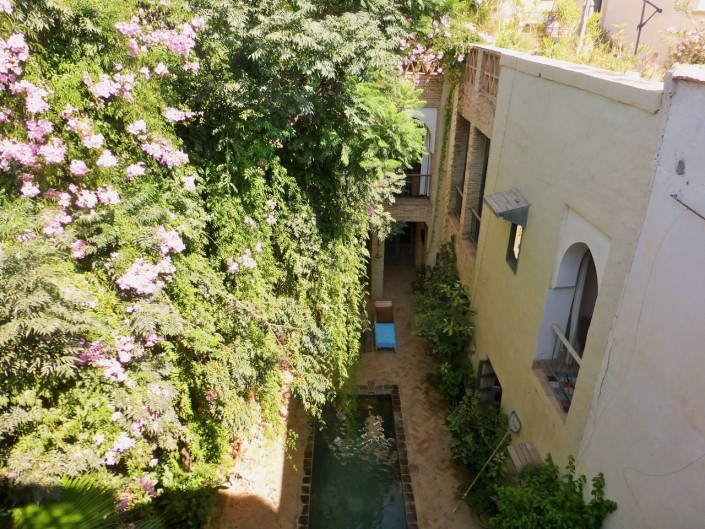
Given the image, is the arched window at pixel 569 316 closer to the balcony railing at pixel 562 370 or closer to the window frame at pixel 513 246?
the balcony railing at pixel 562 370

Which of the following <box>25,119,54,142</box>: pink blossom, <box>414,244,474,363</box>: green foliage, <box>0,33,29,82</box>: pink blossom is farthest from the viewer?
<box>414,244,474,363</box>: green foliage

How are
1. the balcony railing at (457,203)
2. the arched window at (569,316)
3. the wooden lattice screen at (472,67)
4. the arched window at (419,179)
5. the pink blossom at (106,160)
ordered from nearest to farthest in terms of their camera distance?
1. the pink blossom at (106,160)
2. the arched window at (569,316)
3. the wooden lattice screen at (472,67)
4. the balcony railing at (457,203)
5. the arched window at (419,179)

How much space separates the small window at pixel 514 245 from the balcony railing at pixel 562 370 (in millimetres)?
1479

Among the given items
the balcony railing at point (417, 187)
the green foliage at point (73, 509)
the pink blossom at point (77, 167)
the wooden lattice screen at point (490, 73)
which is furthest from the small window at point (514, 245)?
the green foliage at point (73, 509)

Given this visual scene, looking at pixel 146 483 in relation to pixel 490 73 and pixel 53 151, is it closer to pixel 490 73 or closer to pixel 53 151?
pixel 53 151

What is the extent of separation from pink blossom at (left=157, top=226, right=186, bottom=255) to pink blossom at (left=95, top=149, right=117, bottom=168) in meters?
0.78

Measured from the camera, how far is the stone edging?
801cm

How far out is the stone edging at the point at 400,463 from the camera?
801cm

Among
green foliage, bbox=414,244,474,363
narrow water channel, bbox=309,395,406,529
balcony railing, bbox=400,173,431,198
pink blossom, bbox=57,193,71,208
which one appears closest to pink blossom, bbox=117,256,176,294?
pink blossom, bbox=57,193,71,208

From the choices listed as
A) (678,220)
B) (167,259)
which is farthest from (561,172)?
(167,259)

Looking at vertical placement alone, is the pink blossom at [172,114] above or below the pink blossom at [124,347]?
above

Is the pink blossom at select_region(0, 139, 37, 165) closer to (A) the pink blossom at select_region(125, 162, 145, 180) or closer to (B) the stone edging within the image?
(A) the pink blossom at select_region(125, 162, 145, 180)

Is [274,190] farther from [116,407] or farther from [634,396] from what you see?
[634,396]

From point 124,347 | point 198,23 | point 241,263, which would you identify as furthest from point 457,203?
point 124,347
